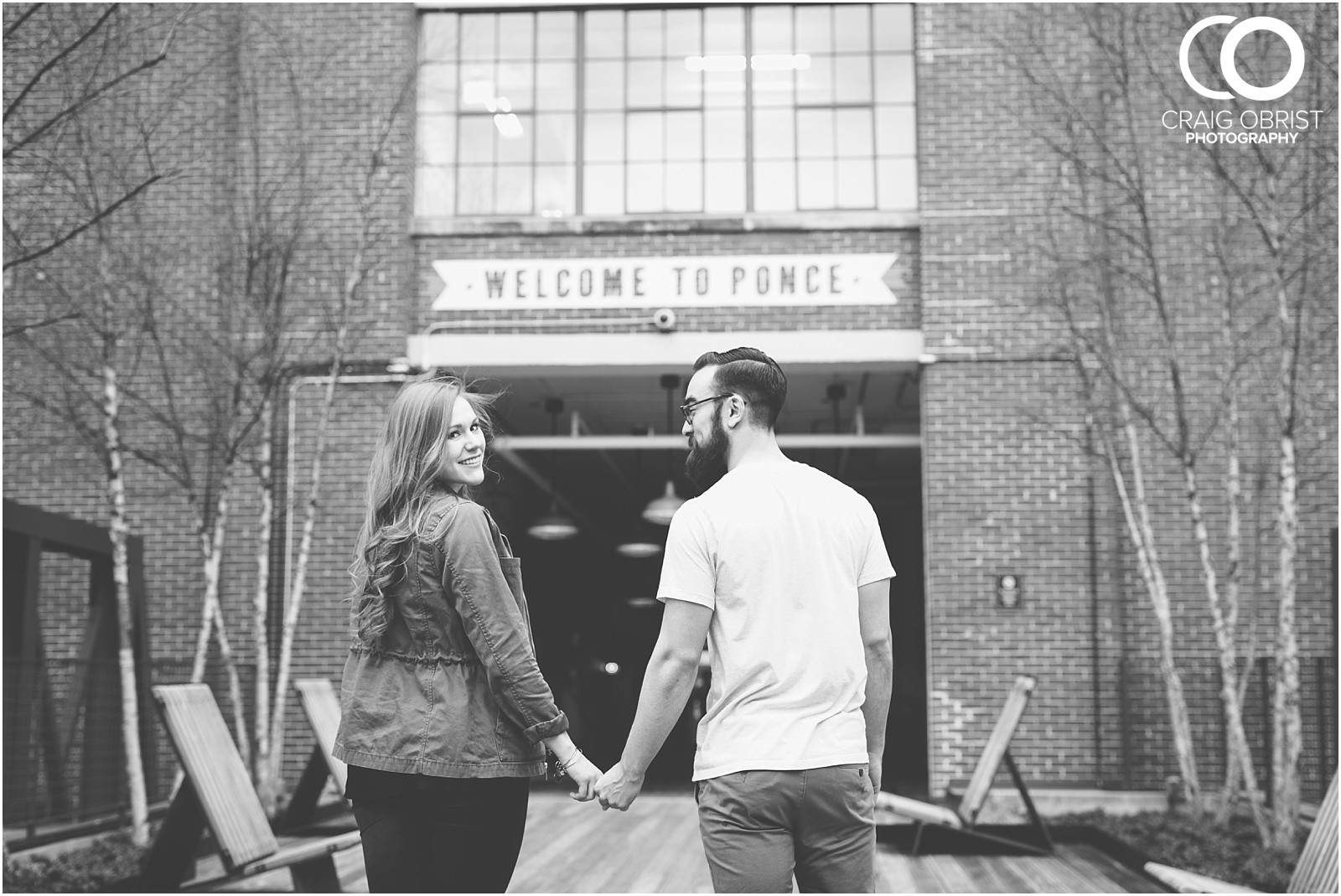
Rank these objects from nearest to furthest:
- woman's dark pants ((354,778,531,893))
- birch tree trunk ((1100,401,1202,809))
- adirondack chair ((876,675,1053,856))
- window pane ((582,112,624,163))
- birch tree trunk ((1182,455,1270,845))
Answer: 1. woman's dark pants ((354,778,531,893))
2. birch tree trunk ((1182,455,1270,845))
3. adirondack chair ((876,675,1053,856))
4. birch tree trunk ((1100,401,1202,809))
5. window pane ((582,112,624,163))

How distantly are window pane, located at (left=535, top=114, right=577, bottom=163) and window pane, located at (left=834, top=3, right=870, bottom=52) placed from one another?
2.39 meters

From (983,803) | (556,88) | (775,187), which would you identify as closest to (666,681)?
(983,803)

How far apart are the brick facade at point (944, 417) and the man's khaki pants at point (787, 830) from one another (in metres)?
7.96

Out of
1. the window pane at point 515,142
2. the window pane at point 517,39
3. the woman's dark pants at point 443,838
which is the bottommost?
the woman's dark pants at point 443,838

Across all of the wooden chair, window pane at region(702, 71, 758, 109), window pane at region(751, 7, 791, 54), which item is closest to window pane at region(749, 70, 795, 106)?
window pane at region(702, 71, 758, 109)

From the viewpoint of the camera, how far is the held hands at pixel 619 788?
123 inches

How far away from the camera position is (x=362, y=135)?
1128 cm

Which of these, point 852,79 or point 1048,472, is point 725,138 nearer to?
point 852,79

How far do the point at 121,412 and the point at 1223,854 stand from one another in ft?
28.4

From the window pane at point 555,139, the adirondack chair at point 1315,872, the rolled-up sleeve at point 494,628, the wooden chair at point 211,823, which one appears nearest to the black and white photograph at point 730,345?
the window pane at point 555,139

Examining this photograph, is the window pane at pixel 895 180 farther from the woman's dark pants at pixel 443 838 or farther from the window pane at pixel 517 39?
the woman's dark pants at pixel 443 838

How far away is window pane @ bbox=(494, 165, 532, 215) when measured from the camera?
455 inches

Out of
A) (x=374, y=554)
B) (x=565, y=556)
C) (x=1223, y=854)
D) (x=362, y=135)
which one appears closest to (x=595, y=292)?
(x=362, y=135)

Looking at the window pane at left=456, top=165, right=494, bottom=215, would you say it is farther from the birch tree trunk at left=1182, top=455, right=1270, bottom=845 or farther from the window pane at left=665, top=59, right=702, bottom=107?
the birch tree trunk at left=1182, top=455, right=1270, bottom=845
